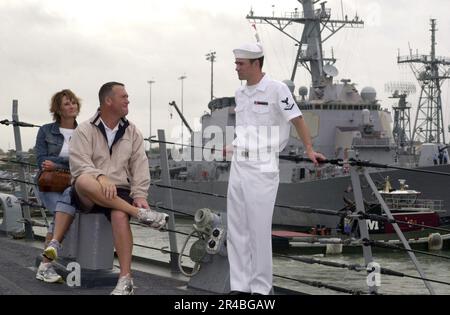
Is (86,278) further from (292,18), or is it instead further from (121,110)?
(292,18)

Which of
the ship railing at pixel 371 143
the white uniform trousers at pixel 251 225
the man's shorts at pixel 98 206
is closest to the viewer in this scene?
the white uniform trousers at pixel 251 225

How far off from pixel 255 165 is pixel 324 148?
27223mm

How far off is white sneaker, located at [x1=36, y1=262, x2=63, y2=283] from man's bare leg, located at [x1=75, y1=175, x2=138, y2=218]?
2.01ft

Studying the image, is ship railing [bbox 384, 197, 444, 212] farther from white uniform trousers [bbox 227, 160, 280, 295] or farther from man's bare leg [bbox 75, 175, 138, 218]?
man's bare leg [bbox 75, 175, 138, 218]

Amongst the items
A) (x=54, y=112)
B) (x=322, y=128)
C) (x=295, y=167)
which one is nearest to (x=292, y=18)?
(x=322, y=128)

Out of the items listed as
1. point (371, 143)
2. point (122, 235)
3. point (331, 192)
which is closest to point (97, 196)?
point (122, 235)

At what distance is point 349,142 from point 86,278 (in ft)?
84.6

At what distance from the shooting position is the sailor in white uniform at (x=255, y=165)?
3.47 metres

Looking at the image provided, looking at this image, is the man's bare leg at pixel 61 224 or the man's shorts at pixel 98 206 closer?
the man's shorts at pixel 98 206

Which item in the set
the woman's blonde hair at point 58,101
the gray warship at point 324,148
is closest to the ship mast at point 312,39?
the gray warship at point 324,148

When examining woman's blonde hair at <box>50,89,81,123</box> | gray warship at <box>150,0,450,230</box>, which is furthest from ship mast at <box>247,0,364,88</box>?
woman's blonde hair at <box>50,89,81,123</box>

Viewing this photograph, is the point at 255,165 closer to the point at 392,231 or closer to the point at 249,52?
the point at 249,52

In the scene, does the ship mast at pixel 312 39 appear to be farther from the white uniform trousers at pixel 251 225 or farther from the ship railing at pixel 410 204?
the white uniform trousers at pixel 251 225

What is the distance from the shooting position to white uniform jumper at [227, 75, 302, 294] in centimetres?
346
